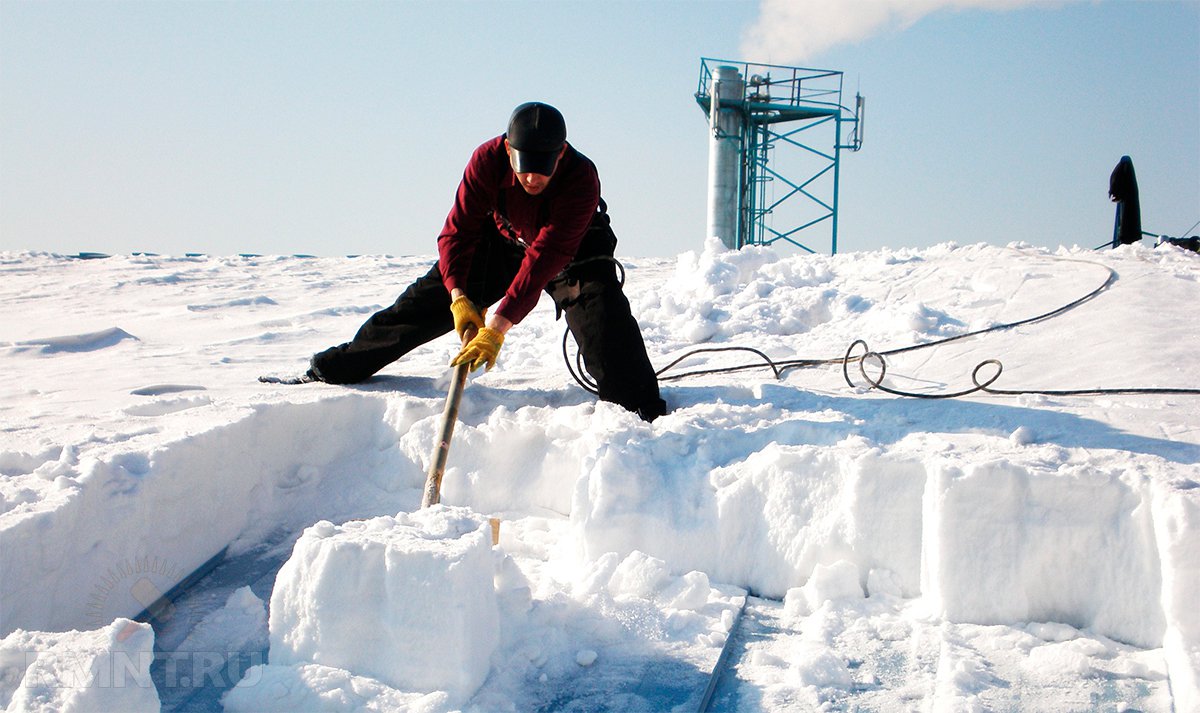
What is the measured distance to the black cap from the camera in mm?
2990

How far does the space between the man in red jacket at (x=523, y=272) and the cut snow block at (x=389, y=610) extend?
1.10 m

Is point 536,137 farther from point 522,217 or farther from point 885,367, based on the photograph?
point 885,367

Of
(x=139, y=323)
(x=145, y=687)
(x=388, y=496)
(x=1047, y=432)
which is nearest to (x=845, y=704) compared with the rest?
(x=1047, y=432)

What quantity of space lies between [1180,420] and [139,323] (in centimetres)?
684

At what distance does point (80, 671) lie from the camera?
171 centimetres

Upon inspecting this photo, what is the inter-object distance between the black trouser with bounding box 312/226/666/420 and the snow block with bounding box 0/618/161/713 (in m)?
1.92

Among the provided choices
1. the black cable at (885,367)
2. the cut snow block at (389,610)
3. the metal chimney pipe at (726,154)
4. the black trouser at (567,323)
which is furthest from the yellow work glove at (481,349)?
the metal chimney pipe at (726,154)

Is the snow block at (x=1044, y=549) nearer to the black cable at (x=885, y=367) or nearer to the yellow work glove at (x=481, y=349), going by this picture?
the black cable at (x=885, y=367)

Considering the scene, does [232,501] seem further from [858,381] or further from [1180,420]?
[1180,420]

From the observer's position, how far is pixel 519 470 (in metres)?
3.32

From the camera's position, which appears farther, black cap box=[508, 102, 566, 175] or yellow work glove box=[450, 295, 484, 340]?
yellow work glove box=[450, 295, 484, 340]
